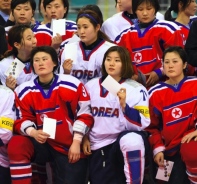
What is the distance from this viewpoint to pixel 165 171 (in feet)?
15.3

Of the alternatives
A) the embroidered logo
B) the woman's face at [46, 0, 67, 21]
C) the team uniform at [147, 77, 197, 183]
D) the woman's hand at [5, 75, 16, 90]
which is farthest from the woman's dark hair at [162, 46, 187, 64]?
the woman's face at [46, 0, 67, 21]

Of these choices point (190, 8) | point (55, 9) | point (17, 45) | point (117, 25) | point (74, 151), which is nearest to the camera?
point (74, 151)

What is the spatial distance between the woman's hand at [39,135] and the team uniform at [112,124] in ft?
1.17

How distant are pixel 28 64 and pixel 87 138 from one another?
0.79 meters

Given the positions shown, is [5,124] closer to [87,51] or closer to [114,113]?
[114,113]

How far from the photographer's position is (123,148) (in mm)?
4477

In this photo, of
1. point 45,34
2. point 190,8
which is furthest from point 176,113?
point 45,34

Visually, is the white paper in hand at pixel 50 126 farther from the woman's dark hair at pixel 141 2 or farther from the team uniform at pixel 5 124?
the woman's dark hair at pixel 141 2

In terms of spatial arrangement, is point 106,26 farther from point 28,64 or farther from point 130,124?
point 130,124

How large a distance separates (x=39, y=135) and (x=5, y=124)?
28 cm

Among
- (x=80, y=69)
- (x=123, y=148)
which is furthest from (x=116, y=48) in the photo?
(x=123, y=148)

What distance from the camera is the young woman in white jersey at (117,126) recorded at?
4.49 meters

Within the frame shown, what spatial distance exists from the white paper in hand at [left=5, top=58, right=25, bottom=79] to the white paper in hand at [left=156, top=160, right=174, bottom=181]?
1257 millimetres

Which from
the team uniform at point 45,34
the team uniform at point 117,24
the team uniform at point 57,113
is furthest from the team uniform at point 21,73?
the team uniform at point 117,24
